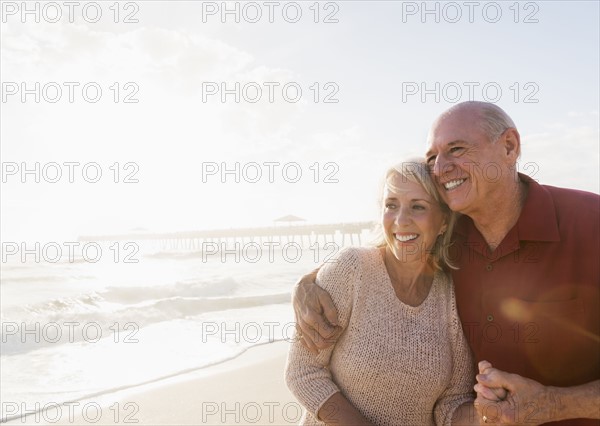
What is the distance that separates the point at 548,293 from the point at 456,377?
26.9 inches

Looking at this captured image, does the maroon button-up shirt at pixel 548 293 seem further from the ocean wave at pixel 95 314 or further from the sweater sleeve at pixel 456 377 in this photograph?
the ocean wave at pixel 95 314

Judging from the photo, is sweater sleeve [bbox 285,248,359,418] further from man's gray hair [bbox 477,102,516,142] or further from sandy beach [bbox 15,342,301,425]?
sandy beach [bbox 15,342,301,425]

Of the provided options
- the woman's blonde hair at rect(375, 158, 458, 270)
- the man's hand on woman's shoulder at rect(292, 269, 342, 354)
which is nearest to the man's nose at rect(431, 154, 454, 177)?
the woman's blonde hair at rect(375, 158, 458, 270)

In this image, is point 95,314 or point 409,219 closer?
point 409,219

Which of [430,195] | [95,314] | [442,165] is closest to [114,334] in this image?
[95,314]

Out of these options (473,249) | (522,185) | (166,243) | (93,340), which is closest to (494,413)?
(473,249)

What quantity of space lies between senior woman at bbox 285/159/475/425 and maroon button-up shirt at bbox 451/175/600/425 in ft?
0.87

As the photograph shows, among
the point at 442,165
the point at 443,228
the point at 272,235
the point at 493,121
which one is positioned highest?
the point at 493,121

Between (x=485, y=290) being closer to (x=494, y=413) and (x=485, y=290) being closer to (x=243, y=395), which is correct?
(x=494, y=413)

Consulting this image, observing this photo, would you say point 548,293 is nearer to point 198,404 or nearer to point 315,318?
point 315,318

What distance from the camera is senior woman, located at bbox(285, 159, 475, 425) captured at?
2666mm

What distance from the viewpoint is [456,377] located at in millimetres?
2748

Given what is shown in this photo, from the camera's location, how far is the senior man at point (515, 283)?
232 centimetres

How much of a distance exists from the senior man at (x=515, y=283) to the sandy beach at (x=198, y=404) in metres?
3.02
